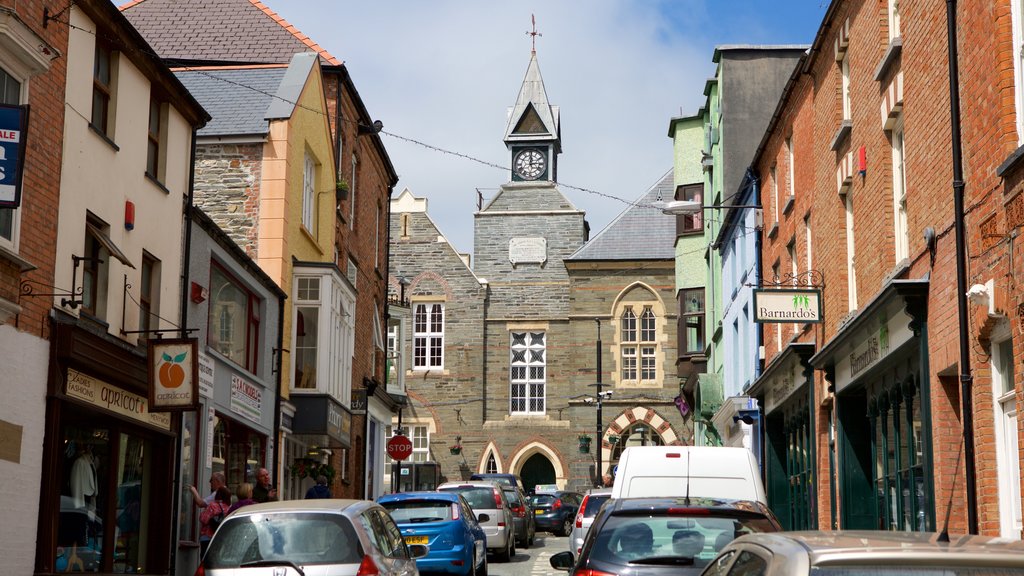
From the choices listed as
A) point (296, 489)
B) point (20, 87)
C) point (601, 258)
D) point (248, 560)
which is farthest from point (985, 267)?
point (601, 258)

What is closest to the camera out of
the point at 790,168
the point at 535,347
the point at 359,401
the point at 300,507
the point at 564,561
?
the point at 564,561

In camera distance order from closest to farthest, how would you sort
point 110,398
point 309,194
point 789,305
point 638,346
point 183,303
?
1. point 110,398
2. point 183,303
3. point 789,305
4. point 309,194
5. point 638,346

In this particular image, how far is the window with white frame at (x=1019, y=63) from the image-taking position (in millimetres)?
11016

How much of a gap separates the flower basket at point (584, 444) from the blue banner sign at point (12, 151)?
1753 inches

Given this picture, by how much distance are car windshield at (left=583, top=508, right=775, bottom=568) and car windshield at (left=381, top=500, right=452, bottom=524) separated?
32.3 ft

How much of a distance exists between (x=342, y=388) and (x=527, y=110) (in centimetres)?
3884

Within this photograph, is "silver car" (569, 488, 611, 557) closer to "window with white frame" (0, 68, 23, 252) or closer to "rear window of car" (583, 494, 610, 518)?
"rear window of car" (583, 494, 610, 518)

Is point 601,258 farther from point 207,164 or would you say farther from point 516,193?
point 207,164

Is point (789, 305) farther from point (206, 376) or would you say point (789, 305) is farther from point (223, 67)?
point (223, 67)

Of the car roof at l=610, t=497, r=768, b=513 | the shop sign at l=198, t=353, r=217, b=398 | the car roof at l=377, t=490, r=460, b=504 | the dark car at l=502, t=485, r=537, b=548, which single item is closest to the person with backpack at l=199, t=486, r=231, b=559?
the car roof at l=377, t=490, r=460, b=504

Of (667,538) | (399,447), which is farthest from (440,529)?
(399,447)

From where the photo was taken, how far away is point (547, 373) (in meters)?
58.2

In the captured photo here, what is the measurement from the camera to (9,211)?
43.8 feet

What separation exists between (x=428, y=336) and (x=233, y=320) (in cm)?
3643
